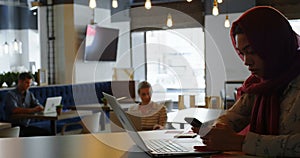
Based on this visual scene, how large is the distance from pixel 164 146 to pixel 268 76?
437mm

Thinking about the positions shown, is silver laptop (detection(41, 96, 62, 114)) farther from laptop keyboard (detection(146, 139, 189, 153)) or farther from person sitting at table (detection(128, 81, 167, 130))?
laptop keyboard (detection(146, 139, 189, 153))

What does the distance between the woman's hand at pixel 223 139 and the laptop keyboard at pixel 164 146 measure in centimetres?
11

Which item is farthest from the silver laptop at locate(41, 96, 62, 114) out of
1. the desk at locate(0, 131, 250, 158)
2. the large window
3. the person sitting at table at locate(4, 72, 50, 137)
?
the desk at locate(0, 131, 250, 158)

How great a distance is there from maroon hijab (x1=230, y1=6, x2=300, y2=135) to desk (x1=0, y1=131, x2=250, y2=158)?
0.18 metres

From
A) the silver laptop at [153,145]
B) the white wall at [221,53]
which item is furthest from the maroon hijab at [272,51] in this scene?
the white wall at [221,53]

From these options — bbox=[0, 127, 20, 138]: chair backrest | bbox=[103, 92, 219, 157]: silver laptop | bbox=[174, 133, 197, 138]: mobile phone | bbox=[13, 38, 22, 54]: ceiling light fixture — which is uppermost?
bbox=[13, 38, 22, 54]: ceiling light fixture

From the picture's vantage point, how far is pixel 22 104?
5.77m

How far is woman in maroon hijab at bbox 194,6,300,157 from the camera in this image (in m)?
1.30

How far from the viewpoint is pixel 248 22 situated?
4.42ft

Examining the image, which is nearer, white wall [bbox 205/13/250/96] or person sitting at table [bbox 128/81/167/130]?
person sitting at table [bbox 128/81/167/130]

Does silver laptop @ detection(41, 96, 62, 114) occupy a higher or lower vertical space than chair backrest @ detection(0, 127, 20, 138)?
higher

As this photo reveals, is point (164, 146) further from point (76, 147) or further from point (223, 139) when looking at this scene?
point (76, 147)

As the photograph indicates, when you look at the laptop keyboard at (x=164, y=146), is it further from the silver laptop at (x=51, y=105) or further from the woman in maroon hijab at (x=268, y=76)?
the silver laptop at (x=51, y=105)

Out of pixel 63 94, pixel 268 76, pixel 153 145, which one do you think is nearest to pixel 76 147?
pixel 153 145
